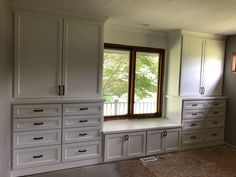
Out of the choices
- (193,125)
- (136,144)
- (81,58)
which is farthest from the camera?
(193,125)

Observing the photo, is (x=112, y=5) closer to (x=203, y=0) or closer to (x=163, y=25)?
(x=203, y=0)

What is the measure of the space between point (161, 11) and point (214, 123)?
2.72 meters

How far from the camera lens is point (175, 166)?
3363 millimetres

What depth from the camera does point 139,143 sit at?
3.62 metres

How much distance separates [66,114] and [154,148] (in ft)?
5.61

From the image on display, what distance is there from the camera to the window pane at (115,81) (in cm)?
396

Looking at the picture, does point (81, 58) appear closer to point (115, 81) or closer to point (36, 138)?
point (115, 81)

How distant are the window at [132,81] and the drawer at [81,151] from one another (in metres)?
0.80

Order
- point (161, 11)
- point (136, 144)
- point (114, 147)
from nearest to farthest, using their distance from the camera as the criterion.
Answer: point (161, 11) → point (114, 147) → point (136, 144)

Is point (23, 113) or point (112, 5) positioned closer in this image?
point (112, 5)

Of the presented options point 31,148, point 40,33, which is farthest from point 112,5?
point 31,148

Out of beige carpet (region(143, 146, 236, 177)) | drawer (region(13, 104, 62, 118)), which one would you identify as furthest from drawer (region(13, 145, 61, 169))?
beige carpet (region(143, 146, 236, 177))

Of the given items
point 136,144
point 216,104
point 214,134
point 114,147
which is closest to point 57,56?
point 114,147

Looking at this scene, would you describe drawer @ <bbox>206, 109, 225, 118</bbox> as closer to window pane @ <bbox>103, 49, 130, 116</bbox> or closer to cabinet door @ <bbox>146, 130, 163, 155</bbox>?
cabinet door @ <bbox>146, 130, 163, 155</bbox>
